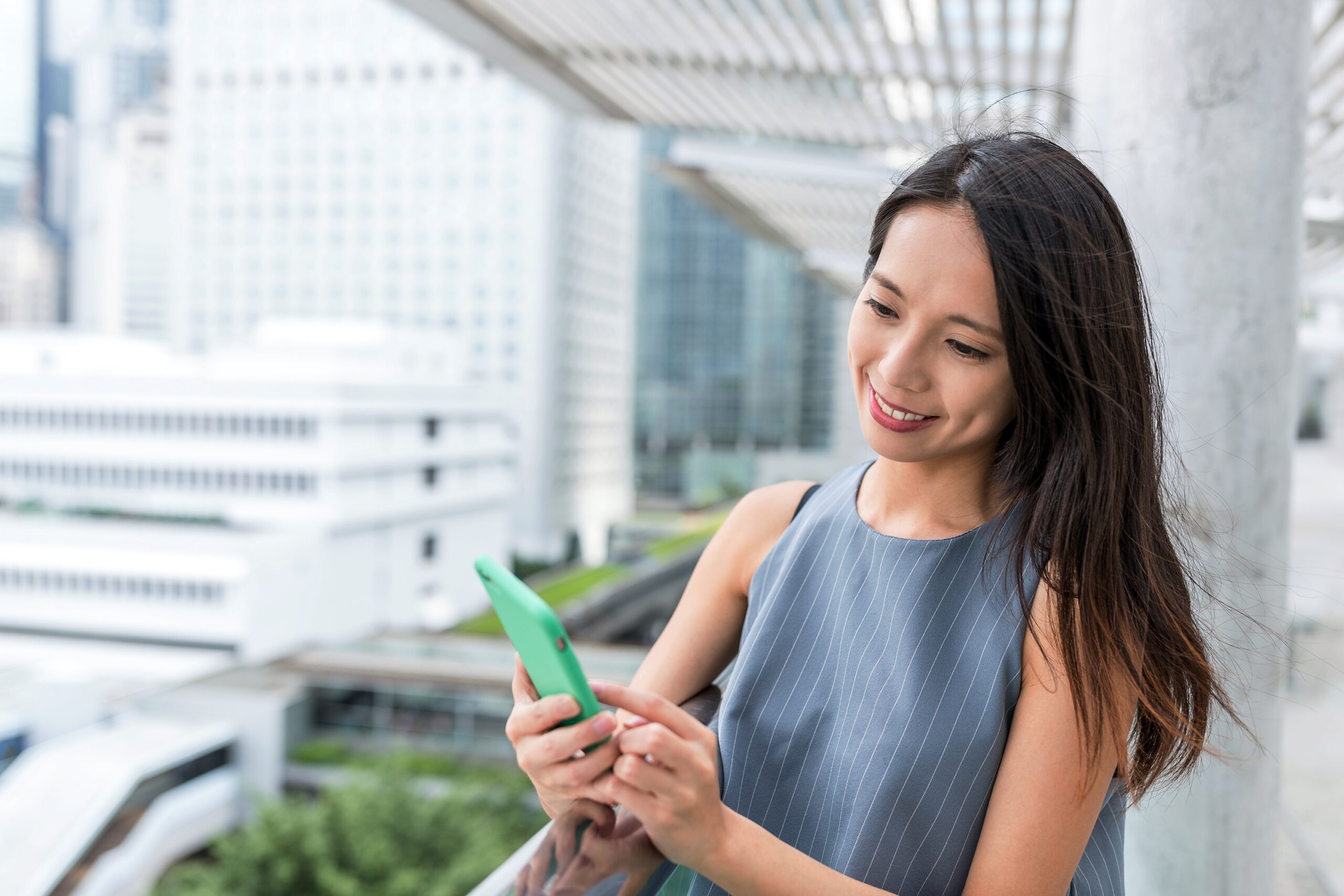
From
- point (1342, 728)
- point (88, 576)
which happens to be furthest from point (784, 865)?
point (88, 576)

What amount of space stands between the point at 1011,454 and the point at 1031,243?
0.17 meters

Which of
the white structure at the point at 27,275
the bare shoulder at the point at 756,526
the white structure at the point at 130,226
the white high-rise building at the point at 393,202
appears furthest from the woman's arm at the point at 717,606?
the white structure at the point at 27,275

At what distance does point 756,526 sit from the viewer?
37.4 inches

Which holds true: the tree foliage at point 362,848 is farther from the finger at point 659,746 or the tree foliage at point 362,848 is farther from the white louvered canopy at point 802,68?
the finger at point 659,746

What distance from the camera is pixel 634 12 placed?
159 inches

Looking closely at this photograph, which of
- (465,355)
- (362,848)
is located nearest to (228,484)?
(465,355)

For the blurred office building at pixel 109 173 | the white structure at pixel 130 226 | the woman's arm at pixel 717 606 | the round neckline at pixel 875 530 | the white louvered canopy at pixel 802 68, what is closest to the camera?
the round neckline at pixel 875 530

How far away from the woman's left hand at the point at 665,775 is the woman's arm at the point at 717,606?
12.1 inches

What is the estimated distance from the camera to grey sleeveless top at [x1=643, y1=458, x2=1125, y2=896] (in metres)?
0.74

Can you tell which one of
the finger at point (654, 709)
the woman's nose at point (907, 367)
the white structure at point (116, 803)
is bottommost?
the white structure at point (116, 803)

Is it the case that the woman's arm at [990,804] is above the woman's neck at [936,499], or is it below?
below

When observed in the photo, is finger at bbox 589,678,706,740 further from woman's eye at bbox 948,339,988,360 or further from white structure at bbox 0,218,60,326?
white structure at bbox 0,218,60,326

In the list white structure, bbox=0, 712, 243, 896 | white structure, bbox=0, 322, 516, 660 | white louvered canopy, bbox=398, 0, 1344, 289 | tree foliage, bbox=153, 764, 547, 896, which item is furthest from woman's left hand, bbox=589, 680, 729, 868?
white structure, bbox=0, 322, 516, 660

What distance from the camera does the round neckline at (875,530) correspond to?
803 millimetres
